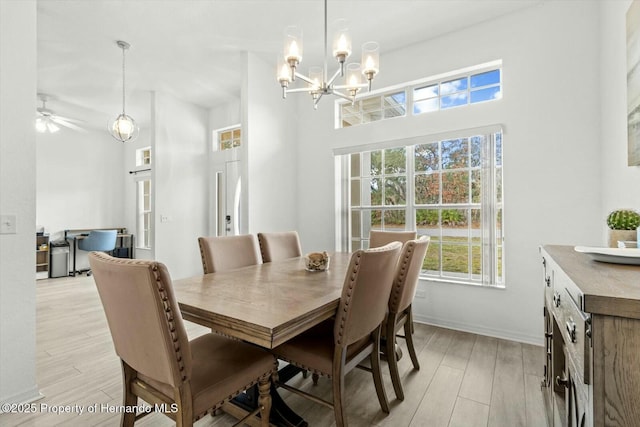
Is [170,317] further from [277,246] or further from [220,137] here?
[220,137]

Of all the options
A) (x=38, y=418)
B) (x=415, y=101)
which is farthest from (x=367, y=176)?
(x=38, y=418)

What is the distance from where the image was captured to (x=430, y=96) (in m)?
3.26

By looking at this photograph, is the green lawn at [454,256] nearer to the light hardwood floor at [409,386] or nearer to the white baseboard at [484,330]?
→ the white baseboard at [484,330]

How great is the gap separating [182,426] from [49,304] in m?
4.14

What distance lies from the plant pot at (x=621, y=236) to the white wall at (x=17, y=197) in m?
3.29

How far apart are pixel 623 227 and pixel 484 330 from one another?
71.1 inches

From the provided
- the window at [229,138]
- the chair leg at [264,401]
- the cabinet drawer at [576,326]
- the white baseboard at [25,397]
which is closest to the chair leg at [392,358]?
the chair leg at [264,401]

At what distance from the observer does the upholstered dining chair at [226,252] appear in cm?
211

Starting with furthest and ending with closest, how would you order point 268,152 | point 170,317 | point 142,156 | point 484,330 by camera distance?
point 142,156 < point 268,152 < point 484,330 < point 170,317

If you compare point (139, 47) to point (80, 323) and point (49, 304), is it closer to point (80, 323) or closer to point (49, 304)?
point (80, 323)

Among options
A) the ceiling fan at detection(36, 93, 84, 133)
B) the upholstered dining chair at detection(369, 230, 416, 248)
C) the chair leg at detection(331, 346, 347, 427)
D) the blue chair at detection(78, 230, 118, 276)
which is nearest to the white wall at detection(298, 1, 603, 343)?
the upholstered dining chair at detection(369, 230, 416, 248)

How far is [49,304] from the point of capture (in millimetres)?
3846

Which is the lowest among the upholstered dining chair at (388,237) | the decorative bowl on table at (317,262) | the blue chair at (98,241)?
the blue chair at (98,241)

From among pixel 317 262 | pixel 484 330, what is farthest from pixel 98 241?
pixel 484 330
